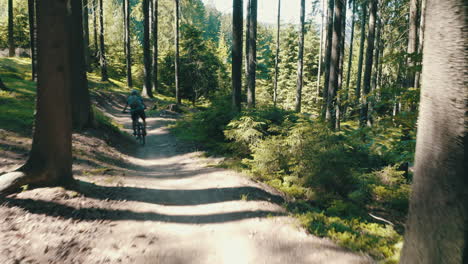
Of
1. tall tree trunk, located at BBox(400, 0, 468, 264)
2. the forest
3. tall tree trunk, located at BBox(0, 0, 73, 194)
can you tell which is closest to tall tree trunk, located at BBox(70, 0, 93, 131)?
the forest

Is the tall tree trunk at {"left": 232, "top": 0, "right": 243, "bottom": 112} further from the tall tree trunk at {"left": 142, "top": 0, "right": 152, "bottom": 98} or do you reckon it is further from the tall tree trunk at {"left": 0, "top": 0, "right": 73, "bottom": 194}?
the tall tree trunk at {"left": 142, "top": 0, "right": 152, "bottom": 98}

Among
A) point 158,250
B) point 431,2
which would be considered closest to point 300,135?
point 158,250

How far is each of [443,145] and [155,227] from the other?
14.0 feet

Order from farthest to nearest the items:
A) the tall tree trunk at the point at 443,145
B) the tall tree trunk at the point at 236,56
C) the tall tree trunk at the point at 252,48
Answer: the tall tree trunk at the point at 252,48 < the tall tree trunk at the point at 236,56 < the tall tree trunk at the point at 443,145

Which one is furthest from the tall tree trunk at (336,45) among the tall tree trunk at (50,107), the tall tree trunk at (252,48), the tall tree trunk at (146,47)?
the tall tree trunk at (146,47)

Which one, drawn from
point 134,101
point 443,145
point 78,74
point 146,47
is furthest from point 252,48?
point 443,145

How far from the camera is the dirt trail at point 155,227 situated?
4059mm

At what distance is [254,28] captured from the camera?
1881cm

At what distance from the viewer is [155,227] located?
16.5 ft

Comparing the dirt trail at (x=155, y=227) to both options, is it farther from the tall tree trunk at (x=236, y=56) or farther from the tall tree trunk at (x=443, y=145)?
the tall tree trunk at (x=236, y=56)

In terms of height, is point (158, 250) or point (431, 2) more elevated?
point (431, 2)

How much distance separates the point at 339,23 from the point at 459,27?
1466cm

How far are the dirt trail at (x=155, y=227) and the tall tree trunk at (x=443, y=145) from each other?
162cm

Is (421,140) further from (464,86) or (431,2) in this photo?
(431,2)
